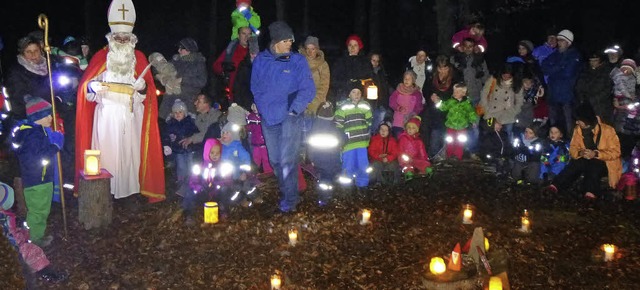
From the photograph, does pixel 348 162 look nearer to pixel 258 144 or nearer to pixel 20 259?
pixel 258 144

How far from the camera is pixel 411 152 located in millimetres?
10508

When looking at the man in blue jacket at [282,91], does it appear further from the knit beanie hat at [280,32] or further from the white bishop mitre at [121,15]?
the white bishop mitre at [121,15]

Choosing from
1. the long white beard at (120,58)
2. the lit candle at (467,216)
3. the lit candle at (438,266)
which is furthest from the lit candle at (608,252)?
the long white beard at (120,58)

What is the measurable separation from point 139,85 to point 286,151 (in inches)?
93.6

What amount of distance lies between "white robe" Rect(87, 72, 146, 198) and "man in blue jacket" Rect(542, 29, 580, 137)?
814cm

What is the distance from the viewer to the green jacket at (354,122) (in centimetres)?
983

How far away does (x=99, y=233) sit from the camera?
7.61 meters

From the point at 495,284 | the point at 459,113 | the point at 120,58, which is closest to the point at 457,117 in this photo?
the point at 459,113

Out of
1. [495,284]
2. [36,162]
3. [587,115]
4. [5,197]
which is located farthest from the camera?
[587,115]

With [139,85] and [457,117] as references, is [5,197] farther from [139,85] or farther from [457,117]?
[457,117]

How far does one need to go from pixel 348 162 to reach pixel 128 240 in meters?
4.04

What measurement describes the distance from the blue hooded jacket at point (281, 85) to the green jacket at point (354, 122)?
1.79 m

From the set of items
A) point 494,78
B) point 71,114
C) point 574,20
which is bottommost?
point 71,114

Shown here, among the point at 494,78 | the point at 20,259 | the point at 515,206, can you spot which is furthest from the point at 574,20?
the point at 20,259
